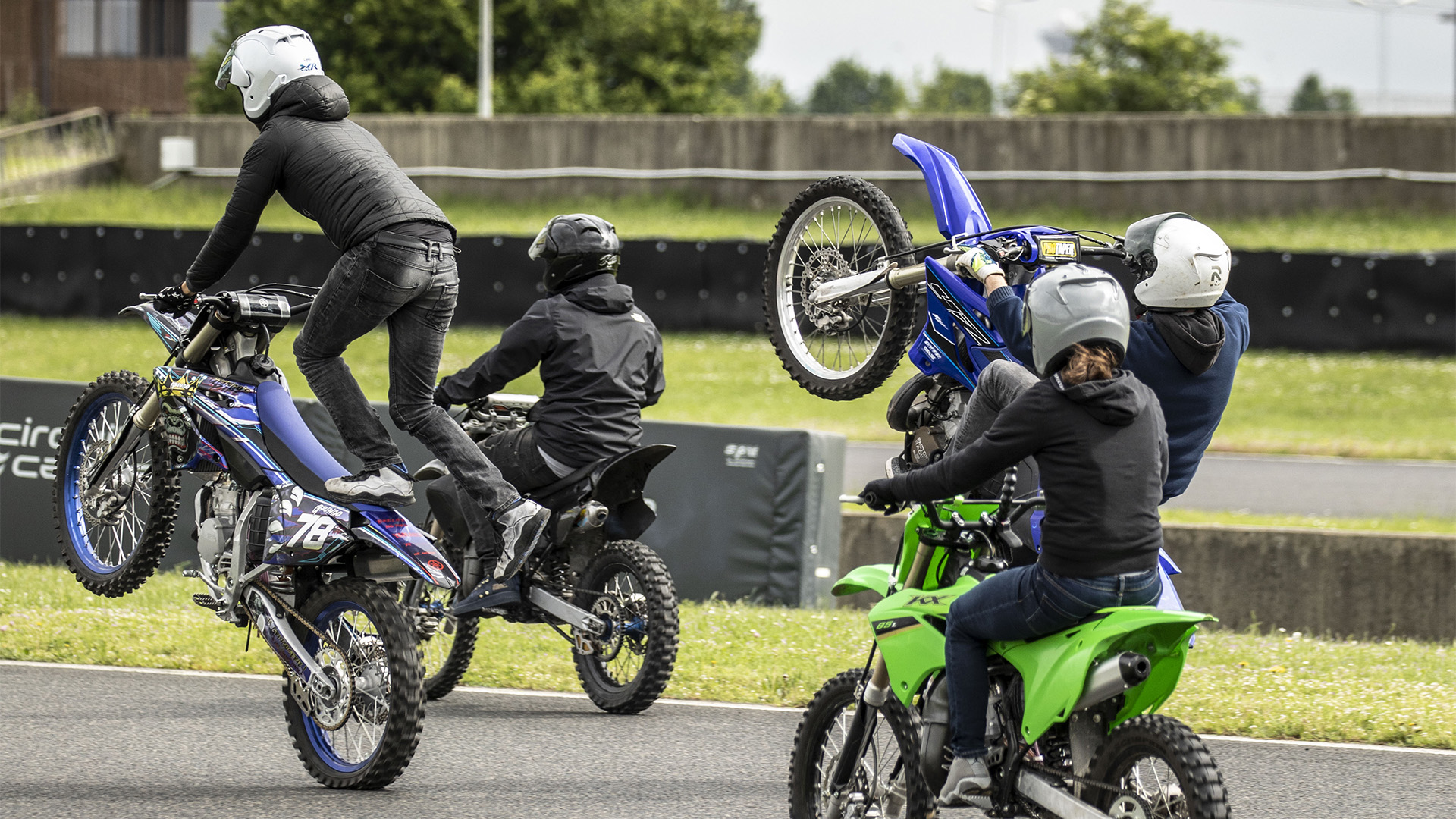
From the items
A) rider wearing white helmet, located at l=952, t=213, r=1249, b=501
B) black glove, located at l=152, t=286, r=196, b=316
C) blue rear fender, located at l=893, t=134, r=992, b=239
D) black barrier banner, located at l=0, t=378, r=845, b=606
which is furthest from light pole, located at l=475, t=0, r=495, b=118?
rider wearing white helmet, located at l=952, t=213, r=1249, b=501

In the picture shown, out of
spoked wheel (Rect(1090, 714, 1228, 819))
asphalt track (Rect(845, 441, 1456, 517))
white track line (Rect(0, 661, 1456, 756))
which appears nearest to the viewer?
spoked wheel (Rect(1090, 714, 1228, 819))

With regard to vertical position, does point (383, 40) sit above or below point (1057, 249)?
above

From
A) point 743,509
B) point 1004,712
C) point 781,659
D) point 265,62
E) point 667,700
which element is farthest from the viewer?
point 743,509

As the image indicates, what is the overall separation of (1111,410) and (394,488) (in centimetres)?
271

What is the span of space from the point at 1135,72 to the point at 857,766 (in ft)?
166

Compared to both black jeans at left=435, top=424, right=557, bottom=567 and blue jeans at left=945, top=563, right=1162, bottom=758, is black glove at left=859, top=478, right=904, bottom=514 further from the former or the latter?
black jeans at left=435, top=424, right=557, bottom=567

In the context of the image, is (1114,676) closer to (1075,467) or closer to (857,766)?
(1075,467)

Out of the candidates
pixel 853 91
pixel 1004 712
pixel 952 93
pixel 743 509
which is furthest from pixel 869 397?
pixel 853 91

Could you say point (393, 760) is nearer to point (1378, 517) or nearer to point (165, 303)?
point (165, 303)

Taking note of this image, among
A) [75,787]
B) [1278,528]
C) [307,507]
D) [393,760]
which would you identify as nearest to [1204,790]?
[393,760]

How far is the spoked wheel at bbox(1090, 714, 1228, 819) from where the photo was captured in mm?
4062

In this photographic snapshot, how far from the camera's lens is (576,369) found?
7430 millimetres

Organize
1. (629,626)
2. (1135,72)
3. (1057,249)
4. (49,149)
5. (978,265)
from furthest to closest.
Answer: (1135,72) < (49,149) < (629,626) < (1057,249) < (978,265)

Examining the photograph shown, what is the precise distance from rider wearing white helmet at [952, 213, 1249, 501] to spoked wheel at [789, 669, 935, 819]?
4.30 ft
